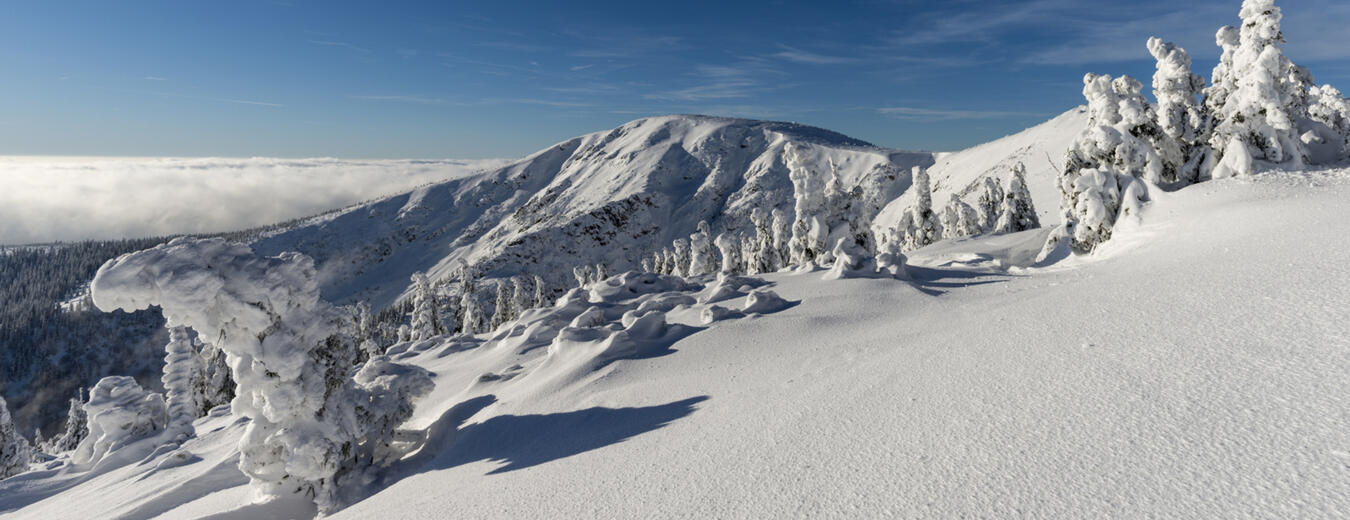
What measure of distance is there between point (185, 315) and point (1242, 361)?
15065mm

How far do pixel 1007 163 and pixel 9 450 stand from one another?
153 m

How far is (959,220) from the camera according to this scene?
63.7 meters

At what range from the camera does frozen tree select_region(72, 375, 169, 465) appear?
28.3 m

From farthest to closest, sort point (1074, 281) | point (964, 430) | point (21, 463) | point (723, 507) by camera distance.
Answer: point (21, 463)
point (1074, 281)
point (964, 430)
point (723, 507)

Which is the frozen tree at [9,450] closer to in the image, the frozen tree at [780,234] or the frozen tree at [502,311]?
the frozen tree at [502,311]

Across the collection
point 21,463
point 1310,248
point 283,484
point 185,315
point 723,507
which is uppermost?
point 185,315

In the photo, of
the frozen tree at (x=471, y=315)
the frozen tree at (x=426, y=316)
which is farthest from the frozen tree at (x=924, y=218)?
the frozen tree at (x=426, y=316)

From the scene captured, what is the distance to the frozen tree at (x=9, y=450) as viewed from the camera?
35625 mm

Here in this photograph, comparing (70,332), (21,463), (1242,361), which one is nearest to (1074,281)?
(1242,361)

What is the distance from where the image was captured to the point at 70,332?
17275 cm

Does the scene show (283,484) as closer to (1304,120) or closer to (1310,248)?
(1310,248)

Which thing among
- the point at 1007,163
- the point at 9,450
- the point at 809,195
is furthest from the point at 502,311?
the point at 1007,163

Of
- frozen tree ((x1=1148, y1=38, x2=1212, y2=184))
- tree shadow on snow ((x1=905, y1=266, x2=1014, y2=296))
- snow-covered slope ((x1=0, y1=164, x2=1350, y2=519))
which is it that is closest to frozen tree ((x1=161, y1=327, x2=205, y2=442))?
snow-covered slope ((x1=0, y1=164, x2=1350, y2=519))

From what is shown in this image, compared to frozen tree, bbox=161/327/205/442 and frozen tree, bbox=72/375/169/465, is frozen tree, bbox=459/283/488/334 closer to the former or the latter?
frozen tree, bbox=161/327/205/442
